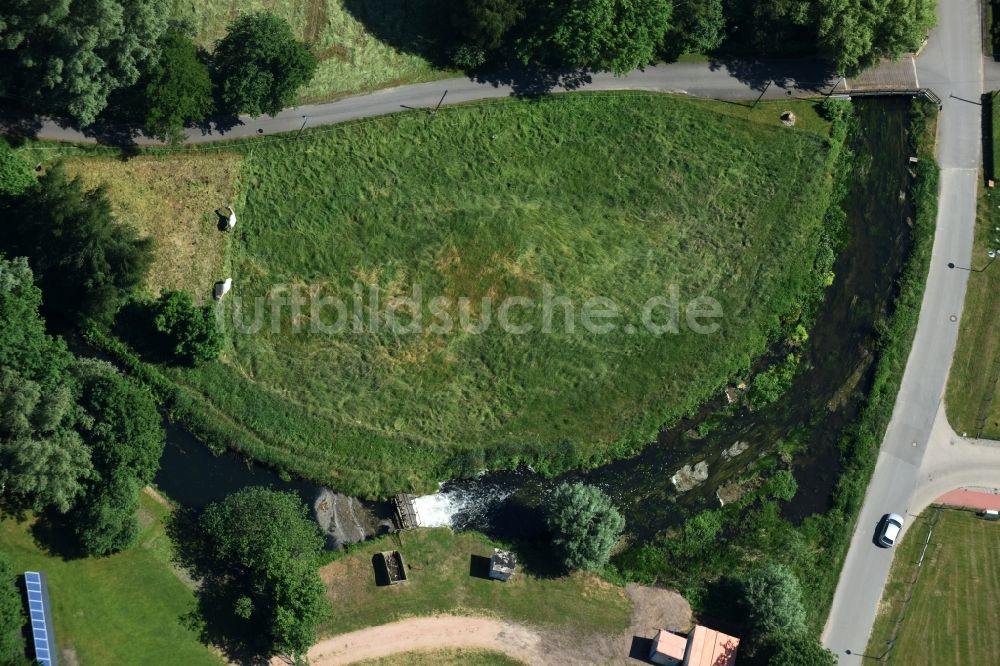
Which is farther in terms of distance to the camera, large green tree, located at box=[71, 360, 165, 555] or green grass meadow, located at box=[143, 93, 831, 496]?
green grass meadow, located at box=[143, 93, 831, 496]

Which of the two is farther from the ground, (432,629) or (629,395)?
(629,395)

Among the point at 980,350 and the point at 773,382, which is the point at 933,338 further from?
the point at 773,382

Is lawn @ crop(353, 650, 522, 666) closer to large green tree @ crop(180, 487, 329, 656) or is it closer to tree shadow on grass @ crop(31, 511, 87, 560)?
large green tree @ crop(180, 487, 329, 656)

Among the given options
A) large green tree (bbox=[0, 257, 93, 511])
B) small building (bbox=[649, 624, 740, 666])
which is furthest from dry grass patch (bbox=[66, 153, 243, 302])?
small building (bbox=[649, 624, 740, 666])

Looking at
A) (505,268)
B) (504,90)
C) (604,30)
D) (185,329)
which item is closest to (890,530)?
(505,268)

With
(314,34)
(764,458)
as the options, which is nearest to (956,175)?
(764,458)

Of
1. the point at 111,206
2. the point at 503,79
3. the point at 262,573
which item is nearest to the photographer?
the point at 262,573

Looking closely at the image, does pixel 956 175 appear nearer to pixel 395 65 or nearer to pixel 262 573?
pixel 395 65
